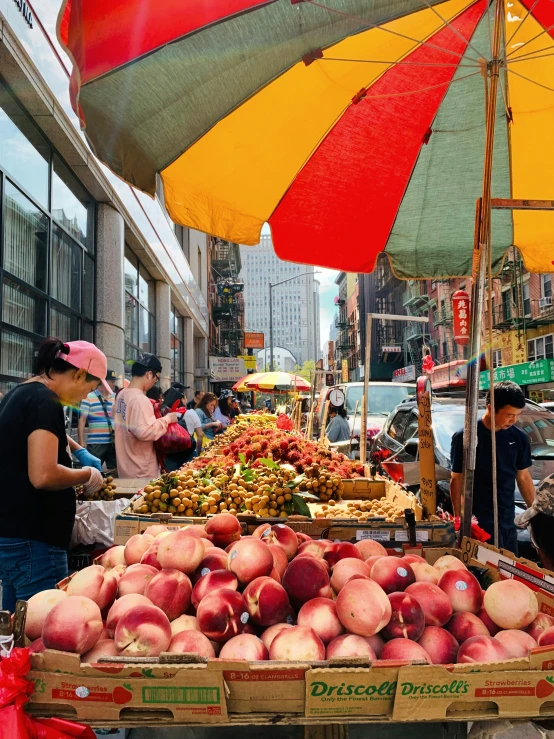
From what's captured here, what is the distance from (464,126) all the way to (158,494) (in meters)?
3.85

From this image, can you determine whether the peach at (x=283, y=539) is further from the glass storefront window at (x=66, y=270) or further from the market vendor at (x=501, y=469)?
the glass storefront window at (x=66, y=270)

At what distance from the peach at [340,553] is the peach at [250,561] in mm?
425

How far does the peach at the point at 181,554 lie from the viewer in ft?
8.14

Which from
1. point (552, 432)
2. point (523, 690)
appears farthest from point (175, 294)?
point (523, 690)

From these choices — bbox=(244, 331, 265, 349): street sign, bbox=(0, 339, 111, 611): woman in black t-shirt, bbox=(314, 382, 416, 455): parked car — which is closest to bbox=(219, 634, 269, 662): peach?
bbox=(0, 339, 111, 611): woman in black t-shirt

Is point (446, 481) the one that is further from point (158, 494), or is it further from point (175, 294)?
point (175, 294)

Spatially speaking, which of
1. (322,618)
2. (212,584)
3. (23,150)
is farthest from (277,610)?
(23,150)

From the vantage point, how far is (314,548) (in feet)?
9.33

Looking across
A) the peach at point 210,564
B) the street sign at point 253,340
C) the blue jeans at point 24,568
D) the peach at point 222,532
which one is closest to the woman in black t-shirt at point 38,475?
the blue jeans at point 24,568

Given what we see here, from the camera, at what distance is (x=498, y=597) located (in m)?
2.32

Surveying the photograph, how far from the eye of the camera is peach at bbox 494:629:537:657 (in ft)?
6.89

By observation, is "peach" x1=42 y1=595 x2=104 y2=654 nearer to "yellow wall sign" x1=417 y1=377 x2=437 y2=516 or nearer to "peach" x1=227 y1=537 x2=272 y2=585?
"peach" x1=227 y1=537 x2=272 y2=585

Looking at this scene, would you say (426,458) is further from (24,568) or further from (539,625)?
(24,568)

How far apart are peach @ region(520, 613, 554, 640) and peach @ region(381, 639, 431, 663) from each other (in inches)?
20.3
